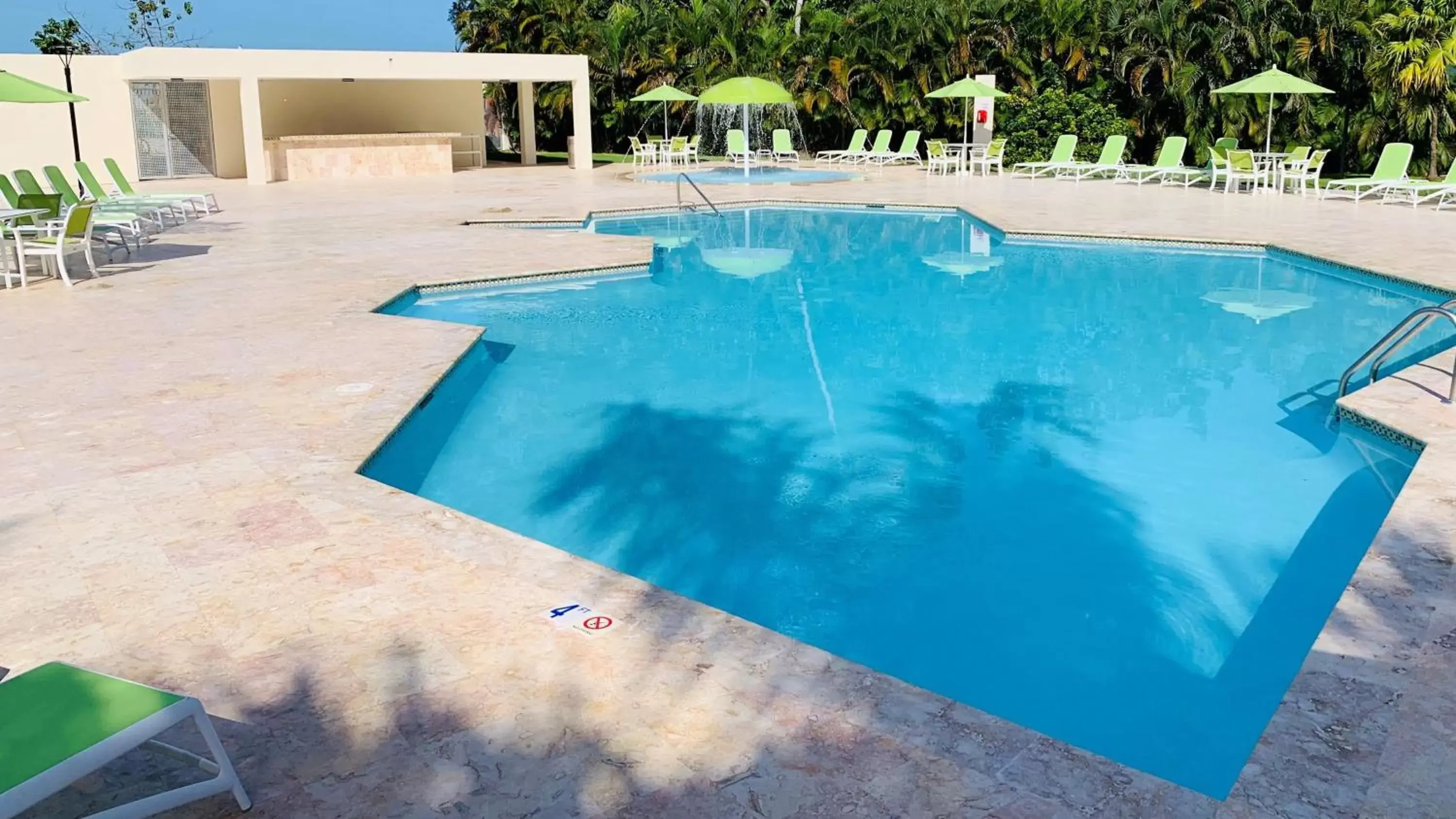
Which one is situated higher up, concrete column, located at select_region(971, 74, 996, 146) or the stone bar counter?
concrete column, located at select_region(971, 74, 996, 146)

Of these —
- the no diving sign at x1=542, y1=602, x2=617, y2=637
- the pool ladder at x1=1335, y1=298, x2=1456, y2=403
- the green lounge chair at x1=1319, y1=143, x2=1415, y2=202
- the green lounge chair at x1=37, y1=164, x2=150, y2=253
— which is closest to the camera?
the no diving sign at x1=542, y1=602, x2=617, y2=637

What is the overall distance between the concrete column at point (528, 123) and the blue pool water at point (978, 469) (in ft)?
59.7

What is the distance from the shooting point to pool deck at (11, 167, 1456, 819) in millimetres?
2902

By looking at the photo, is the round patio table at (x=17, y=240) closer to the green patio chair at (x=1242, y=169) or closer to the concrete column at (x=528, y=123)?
the green patio chair at (x=1242, y=169)

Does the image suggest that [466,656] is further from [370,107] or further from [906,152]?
[370,107]

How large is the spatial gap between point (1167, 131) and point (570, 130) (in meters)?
17.2

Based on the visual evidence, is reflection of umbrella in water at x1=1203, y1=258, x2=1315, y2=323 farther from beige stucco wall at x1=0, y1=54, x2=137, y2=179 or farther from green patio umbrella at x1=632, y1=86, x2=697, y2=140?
beige stucco wall at x1=0, y1=54, x2=137, y2=179

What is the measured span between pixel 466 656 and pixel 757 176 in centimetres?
2090

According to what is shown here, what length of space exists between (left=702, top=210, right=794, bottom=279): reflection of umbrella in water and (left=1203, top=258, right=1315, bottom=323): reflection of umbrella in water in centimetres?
472

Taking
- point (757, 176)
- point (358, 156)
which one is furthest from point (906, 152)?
point (358, 156)

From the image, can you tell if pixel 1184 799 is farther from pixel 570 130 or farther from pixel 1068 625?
pixel 570 130

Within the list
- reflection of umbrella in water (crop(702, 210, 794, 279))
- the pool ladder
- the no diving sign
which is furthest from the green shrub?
the no diving sign

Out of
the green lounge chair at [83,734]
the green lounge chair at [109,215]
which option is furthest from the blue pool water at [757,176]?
the green lounge chair at [83,734]

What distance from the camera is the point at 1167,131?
24500 millimetres
